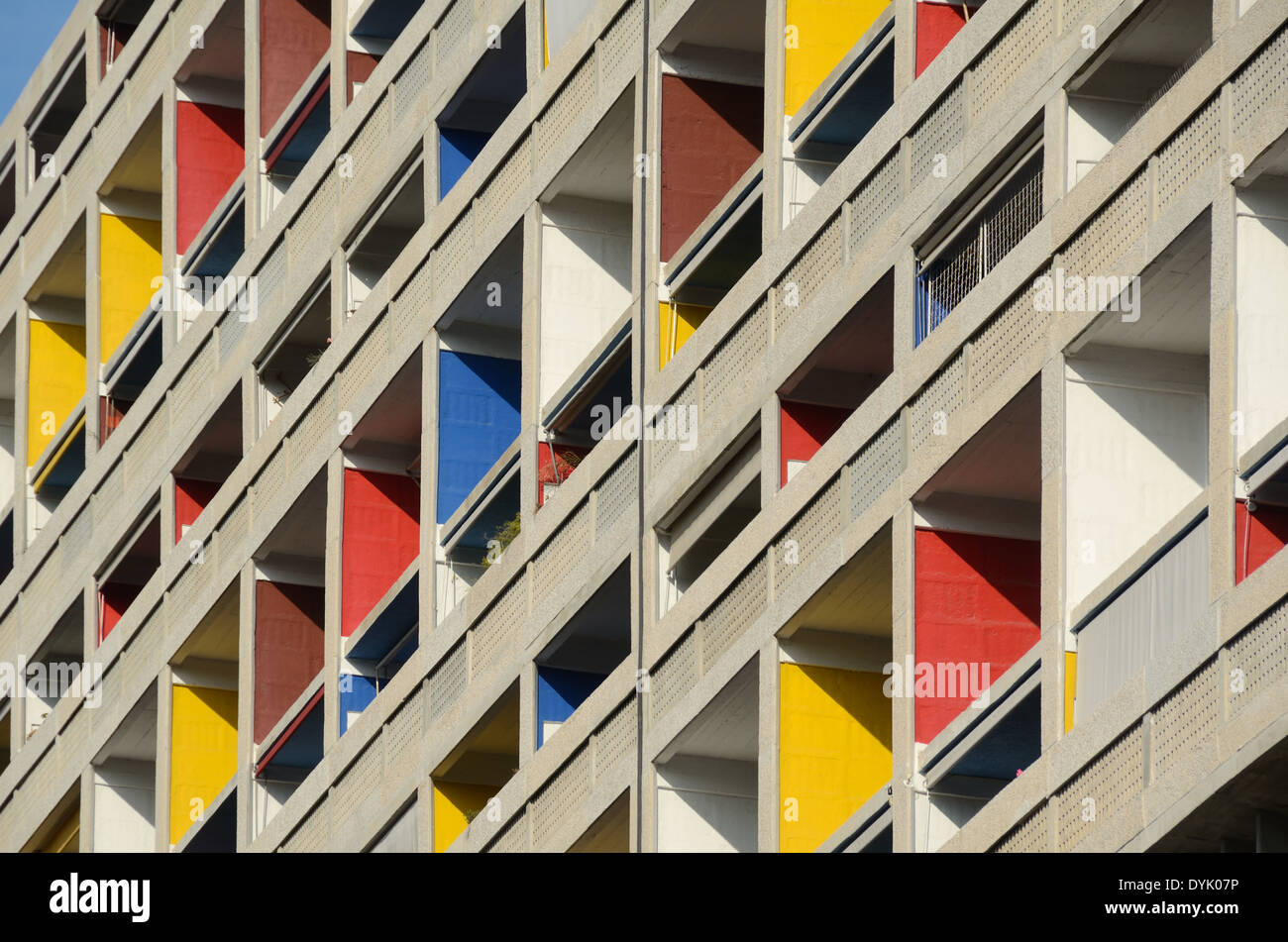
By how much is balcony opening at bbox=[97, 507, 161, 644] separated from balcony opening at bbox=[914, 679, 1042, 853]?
69.7 feet

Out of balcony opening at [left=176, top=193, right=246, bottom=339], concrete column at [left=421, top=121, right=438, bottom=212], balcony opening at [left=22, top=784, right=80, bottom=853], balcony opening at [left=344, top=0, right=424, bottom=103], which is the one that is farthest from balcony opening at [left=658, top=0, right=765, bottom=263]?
balcony opening at [left=22, top=784, right=80, bottom=853]

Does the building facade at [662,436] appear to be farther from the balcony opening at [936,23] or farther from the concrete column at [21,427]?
the concrete column at [21,427]

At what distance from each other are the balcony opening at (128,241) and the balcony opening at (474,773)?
14298 mm

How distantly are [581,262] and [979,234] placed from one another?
881cm

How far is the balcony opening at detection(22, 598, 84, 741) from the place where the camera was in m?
48.8

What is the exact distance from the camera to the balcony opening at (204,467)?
44281 mm

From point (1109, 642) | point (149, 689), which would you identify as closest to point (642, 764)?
point (1109, 642)

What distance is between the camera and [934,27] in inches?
1161

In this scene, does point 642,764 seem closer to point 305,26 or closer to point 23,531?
point 305,26

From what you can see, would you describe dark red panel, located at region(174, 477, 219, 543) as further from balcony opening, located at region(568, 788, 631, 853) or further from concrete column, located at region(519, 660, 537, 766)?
balcony opening, located at region(568, 788, 631, 853)

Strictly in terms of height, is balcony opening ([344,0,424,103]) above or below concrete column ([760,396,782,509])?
above

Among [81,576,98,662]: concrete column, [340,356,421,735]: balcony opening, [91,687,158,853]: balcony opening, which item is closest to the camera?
[340,356,421,735]: balcony opening

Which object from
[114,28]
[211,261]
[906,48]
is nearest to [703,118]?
[906,48]

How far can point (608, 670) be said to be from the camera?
34.5 metres
